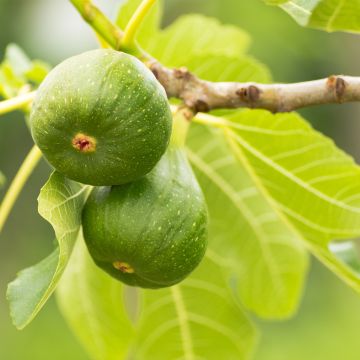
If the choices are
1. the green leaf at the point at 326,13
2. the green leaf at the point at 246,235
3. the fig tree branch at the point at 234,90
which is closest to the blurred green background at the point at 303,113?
the green leaf at the point at 246,235

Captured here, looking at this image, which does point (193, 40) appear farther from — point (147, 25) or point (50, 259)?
point (50, 259)

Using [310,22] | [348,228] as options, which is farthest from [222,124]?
[310,22]

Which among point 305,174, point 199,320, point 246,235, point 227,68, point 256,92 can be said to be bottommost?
point 199,320

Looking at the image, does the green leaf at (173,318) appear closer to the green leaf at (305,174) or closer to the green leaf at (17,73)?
the green leaf at (305,174)

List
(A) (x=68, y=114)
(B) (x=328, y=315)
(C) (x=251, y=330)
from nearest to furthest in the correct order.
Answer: (A) (x=68, y=114) < (C) (x=251, y=330) < (B) (x=328, y=315)

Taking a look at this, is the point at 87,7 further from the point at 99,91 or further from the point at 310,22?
the point at 310,22

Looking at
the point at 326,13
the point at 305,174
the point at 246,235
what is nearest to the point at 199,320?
the point at 246,235
